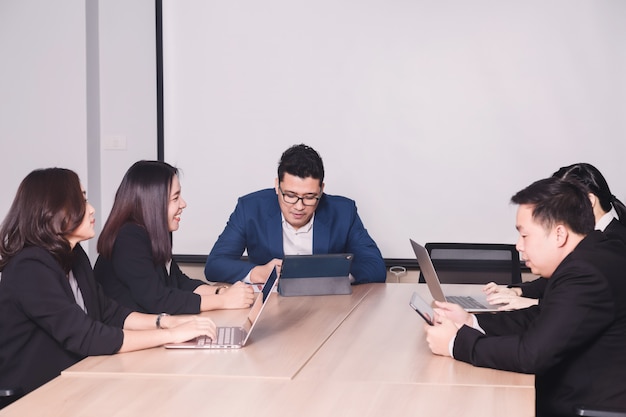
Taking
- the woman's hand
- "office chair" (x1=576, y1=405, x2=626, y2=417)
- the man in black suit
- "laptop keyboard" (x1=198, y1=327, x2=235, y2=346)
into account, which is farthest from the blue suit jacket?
"office chair" (x1=576, y1=405, x2=626, y2=417)

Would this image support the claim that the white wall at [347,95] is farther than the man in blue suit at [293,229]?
Yes

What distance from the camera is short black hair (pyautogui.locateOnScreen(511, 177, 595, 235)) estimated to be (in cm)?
235

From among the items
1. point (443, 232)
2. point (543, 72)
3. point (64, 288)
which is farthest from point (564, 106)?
point (64, 288)

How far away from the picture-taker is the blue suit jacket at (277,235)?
392cm

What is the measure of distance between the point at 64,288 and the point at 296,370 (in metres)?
0.79

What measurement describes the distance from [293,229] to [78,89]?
2.04m

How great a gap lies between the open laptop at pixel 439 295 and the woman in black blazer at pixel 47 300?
0.86m

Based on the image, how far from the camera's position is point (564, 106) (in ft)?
15.3

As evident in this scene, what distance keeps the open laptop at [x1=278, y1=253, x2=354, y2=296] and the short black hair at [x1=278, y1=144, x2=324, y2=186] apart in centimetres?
48

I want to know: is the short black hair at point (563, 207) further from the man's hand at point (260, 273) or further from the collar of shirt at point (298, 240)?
the collar of shirt at point (298, 240)

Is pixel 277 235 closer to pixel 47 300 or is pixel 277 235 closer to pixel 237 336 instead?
pixel 237 336

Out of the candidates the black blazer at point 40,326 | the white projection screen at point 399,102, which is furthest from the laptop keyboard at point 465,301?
the white projection screen at point 399,102

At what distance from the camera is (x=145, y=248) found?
3035 mm

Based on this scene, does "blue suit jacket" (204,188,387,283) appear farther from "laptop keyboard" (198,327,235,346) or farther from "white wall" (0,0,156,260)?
"white wall" (0,0,156,260)
